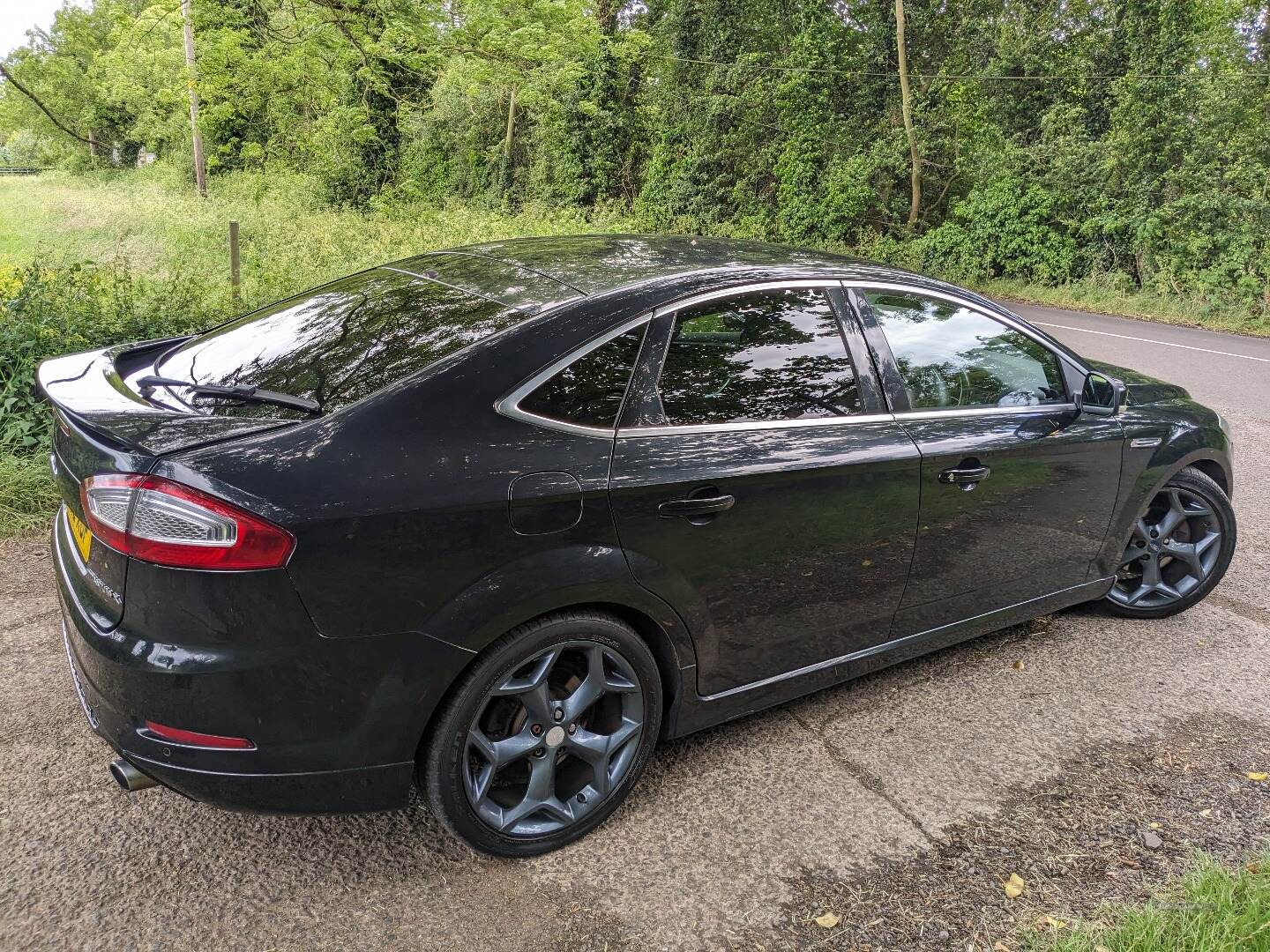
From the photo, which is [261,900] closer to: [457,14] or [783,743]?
[783,743]

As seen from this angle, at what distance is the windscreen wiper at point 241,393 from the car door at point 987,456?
1830 millimetres

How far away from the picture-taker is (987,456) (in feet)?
10.5

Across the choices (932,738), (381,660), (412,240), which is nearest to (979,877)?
(932,738)

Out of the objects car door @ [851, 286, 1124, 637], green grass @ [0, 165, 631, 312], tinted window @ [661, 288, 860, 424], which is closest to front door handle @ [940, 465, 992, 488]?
car door @ [851, 286, 1124, 637]

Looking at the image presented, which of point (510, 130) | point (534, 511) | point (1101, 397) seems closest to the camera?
point (534, 511)

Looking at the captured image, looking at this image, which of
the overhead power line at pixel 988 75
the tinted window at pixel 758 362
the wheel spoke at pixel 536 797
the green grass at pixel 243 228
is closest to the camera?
the wheel spoke at pixel 536 797

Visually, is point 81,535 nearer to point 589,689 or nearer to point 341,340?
point 341,340

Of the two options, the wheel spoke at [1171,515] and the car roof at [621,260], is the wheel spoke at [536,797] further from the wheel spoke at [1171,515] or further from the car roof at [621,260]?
the wheel spoke at [1171,515]

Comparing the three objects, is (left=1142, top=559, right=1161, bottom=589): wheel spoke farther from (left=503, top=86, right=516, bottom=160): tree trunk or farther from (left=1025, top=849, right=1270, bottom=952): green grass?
(left=503, top=86, right=516, bottom=160): tree trunk

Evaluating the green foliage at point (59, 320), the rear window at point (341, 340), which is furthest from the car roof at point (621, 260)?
the green foliage at point (59, 320)

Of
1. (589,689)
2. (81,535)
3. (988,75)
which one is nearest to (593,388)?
(589,689)

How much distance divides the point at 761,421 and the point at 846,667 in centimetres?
97

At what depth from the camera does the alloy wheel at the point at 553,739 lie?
7.87 feet

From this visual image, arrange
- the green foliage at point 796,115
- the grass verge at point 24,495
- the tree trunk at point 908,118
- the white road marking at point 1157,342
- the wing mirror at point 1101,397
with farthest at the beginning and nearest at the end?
the tree trunk at point 908,118, the green foliage at point 796,115, the white road marking at point 1157,342, the grass verge at point 24,495, the wing mirror at point 1101,397
